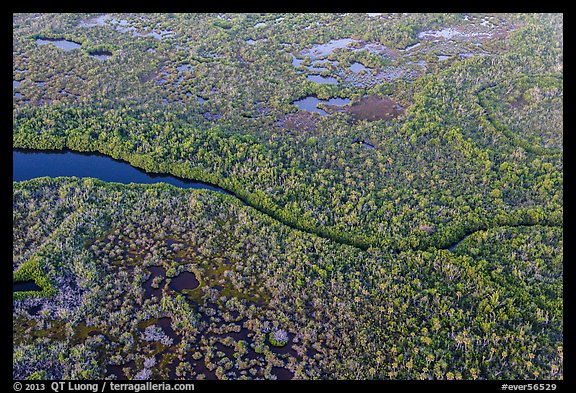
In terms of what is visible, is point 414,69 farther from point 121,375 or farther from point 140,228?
point 121,375

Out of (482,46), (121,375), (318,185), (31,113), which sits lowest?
(121,375)

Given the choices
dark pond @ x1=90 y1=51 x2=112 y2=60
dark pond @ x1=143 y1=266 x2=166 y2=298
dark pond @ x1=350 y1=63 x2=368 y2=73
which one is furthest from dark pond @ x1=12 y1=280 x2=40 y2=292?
dark pond @ x1=350 y1=63 x2=368 y2=73

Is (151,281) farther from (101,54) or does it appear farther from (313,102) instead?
(101,54)

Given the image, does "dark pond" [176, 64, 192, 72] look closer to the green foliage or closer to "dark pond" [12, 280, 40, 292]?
the green foliage

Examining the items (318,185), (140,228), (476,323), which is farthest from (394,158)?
(140,228)

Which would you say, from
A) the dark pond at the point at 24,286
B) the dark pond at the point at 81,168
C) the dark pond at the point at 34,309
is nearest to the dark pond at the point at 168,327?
the dark pond at the point at 34,309
